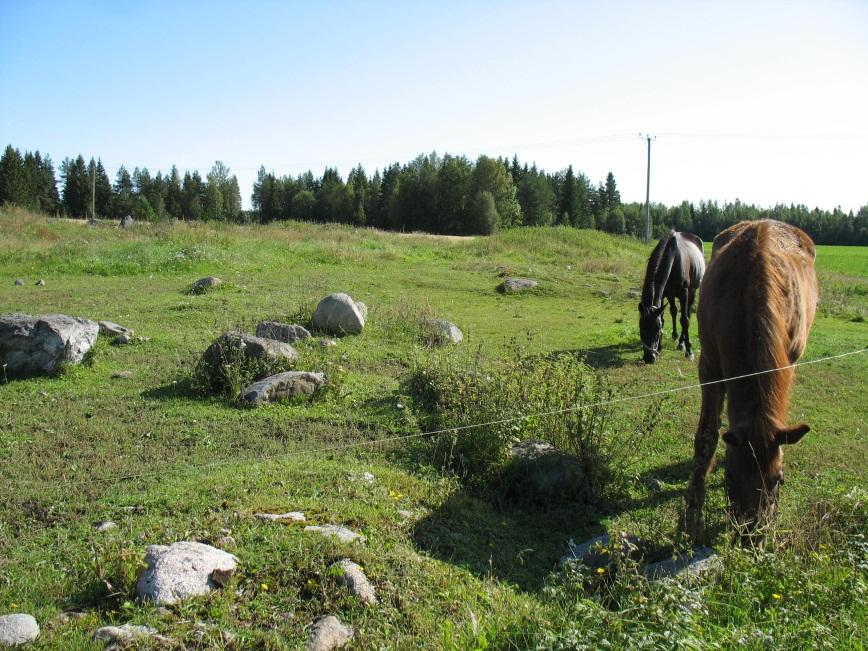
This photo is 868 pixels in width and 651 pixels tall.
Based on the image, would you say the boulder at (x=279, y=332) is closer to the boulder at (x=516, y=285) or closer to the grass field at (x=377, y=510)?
the grass field at (x=377, y=510)

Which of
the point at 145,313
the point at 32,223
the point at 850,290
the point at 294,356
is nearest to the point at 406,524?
the point at 294,356

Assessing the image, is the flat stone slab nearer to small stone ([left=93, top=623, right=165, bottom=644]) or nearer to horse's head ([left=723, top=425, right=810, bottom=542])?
horse's head ([left=723, top=425, right=810, bottom=542])

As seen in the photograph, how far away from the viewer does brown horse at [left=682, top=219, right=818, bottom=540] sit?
410 centimetres

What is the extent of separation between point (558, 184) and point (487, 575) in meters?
82.0

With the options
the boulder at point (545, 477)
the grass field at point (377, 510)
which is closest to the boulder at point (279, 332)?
the grass field at point (377, 510)

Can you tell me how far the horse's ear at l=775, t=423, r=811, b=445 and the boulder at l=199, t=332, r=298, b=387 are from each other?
625cm

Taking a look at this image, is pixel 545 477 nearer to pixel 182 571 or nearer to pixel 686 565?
pixel 686 565

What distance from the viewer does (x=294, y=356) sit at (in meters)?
8.84

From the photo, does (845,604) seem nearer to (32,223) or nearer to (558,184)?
(32,223)

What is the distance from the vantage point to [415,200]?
65875 mm

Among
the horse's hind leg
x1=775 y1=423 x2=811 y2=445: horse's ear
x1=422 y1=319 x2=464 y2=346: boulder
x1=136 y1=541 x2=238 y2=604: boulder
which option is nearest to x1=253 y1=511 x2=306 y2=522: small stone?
x1=136 y1=541 x2=238 y2=604: boulder

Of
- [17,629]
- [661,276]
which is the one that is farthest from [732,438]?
[661,276]

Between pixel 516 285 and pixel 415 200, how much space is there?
4844 centimetres

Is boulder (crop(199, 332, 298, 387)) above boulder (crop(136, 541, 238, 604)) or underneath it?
above
